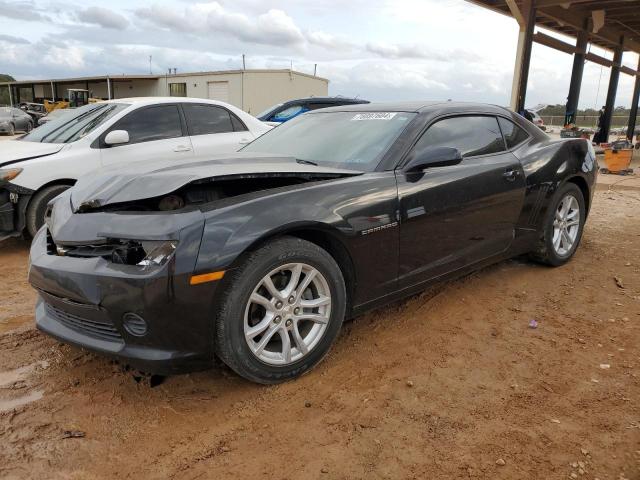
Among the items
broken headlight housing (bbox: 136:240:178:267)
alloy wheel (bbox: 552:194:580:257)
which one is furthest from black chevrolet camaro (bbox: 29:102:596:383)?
alloy wheel (bbox: 552:194:580:257)

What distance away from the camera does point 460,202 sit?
3.42 metres

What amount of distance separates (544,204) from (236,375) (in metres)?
2.92

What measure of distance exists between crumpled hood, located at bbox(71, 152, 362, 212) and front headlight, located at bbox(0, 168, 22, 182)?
7.10 ft

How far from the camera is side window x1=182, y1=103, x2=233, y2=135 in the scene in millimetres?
6172

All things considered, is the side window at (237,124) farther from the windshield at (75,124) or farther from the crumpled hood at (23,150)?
the crumpled hood at (23,150)

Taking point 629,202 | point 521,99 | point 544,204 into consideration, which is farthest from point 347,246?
point 521,99

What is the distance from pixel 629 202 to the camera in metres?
8.05

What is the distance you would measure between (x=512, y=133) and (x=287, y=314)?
265 cm

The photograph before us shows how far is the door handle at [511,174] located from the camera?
3.81m

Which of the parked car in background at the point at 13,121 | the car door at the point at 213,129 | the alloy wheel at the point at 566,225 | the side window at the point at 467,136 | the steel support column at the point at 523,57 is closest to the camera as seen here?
the side window at the point at 467,136

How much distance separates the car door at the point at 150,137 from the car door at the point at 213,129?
0.12m

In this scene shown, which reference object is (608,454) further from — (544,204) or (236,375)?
(544,204)

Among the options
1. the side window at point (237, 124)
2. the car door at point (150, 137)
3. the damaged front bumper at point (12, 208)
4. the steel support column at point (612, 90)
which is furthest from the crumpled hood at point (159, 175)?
the steel support column at point (612, 90)

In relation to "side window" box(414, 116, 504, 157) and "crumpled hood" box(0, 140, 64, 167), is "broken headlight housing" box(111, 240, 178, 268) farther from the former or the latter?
"crumpled hood" box(0, 140, 64, 167)
